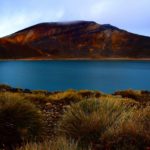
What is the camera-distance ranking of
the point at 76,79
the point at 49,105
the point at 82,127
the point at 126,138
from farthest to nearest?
the point at 76,79 < the point at 49,105 < the point at 82,127 < the point at 126,138

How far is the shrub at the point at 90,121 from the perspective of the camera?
19.9 ft

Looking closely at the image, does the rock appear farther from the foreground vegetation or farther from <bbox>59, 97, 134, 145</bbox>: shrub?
<bbox>59, 97, 134, 145</bbox>: shrub

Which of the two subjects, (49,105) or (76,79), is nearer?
(49,105)

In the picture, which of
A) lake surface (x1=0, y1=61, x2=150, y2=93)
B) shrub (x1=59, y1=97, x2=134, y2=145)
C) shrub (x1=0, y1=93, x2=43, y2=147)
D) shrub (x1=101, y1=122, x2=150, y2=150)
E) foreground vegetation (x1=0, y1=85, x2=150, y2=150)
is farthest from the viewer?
lake surface (x1=0, y1=61, x2=150, y2=93)

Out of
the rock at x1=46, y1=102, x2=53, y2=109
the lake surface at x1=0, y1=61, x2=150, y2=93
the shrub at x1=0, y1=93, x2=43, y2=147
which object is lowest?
the lake surface at x1=0, y1=61, x2=150, y2=93

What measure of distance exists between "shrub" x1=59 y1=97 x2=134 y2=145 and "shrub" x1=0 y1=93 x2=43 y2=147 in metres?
0.57

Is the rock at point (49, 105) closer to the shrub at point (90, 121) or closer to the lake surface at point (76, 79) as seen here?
the shrub at point (90, 121)

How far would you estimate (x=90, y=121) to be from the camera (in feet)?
20.5

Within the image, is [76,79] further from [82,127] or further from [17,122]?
[82,127]

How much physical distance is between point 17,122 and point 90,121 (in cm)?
141

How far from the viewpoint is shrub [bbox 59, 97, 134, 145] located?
6066 millimetres

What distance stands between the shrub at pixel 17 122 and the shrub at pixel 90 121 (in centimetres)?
57

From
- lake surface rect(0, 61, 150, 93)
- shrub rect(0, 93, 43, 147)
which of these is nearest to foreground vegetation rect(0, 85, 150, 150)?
shrub rect(0, 93, 43, 147)

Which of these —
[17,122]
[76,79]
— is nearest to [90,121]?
[17,122]
